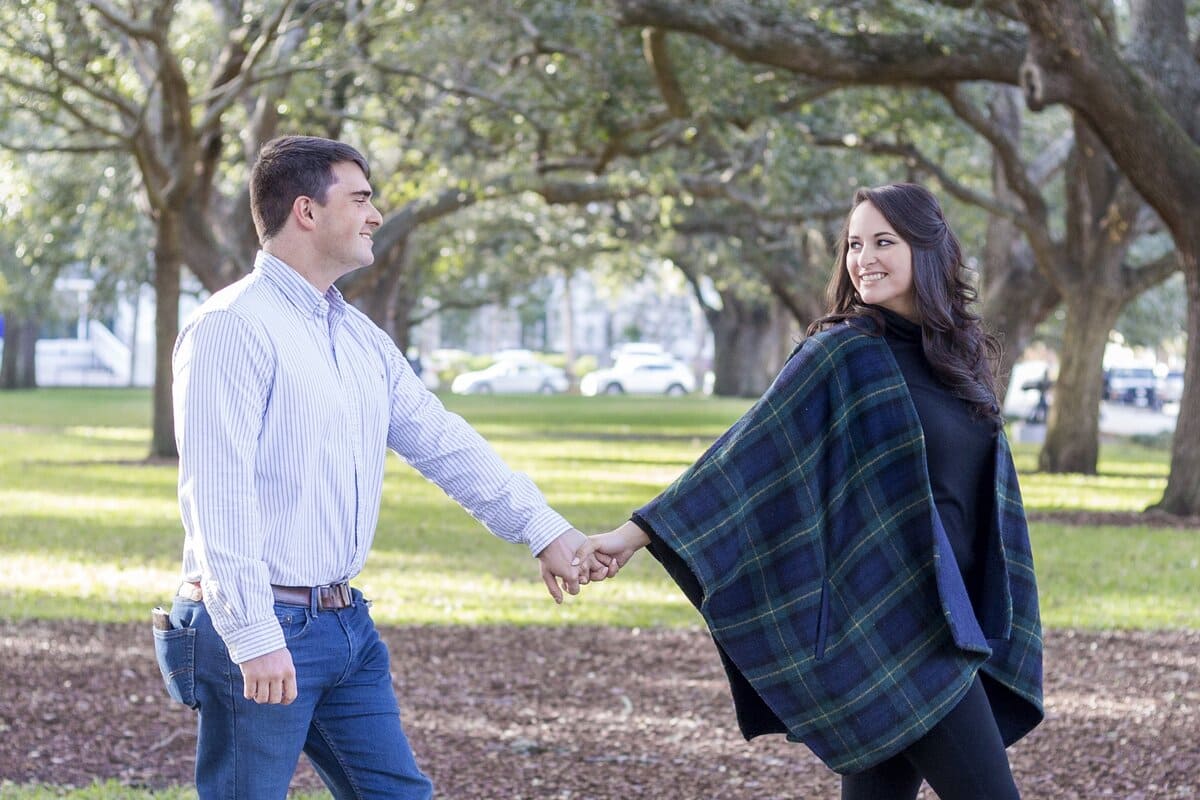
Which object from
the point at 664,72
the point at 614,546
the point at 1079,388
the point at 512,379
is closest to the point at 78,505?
the point at 664,72

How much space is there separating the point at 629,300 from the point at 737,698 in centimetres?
9061

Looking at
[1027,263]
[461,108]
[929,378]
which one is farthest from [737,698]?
[1027,263]

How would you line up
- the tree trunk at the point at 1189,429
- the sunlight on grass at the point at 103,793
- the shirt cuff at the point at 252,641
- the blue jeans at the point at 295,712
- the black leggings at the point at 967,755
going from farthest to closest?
the tree trunk at the point at 1189,429
the sunlight on grass at the point at 103,793
the black leggings at the point at 967,755
the blue jeans at the point at 295,712
the shirt cuff at the point at 252,641

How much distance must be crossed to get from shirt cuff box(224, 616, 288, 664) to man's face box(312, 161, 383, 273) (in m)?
0.84

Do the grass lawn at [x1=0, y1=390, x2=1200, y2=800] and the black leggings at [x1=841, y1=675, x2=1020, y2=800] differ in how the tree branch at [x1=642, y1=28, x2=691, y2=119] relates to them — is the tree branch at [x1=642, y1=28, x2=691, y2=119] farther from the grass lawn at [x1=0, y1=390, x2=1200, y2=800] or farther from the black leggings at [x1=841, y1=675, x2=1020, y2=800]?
the black leggings at [x1=841, y1=675, x2=1020, y2=800]

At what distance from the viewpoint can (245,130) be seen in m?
22.4

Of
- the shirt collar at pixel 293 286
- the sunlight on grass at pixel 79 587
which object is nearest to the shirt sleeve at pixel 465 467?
the shirt collar at pixel 293 286

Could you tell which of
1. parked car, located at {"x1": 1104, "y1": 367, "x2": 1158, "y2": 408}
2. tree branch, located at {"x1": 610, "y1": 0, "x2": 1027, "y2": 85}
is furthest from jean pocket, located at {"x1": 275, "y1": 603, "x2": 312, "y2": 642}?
parked car, located at {"x1": 1104, "y1": 367, "x2": 1158, "y2": 408}

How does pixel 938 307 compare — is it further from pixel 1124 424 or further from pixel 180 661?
pixel 1124 424

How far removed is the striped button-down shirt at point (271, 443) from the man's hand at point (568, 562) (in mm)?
577

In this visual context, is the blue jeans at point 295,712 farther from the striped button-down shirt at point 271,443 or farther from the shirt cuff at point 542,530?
the shirt cuff at point 542,530

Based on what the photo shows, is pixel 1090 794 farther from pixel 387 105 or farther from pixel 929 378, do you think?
pixel 387 105

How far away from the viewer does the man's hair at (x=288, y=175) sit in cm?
363

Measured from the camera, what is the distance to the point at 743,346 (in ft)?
165
